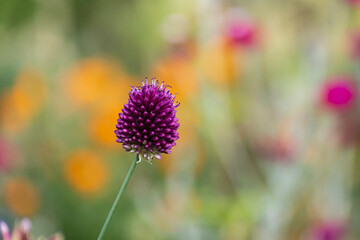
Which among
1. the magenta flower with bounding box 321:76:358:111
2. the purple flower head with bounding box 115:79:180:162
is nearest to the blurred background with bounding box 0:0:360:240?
the magenta flower with bounding box 321:76:358:111

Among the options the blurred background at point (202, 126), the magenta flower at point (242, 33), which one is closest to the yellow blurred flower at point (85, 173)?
the blurred background at point (202, 126)

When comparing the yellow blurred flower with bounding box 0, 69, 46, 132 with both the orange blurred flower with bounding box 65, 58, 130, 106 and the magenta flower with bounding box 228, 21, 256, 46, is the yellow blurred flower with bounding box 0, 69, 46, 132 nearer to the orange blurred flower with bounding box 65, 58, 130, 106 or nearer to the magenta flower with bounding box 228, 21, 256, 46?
the orange blurred flower with bounding box 65, 58, 130, 106

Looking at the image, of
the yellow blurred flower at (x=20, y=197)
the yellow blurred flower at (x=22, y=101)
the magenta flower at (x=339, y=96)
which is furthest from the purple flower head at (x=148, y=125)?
the yellow blurred flower at (x=22, y=101)

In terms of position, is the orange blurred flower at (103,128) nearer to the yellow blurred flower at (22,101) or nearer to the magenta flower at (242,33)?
the yellow blurred flower at (22,101)

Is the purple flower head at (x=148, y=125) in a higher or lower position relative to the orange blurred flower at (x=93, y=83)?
lower

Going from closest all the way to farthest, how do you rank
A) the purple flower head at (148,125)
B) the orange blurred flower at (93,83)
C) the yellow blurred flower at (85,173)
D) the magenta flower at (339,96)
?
the purple flower head at (148,125), the magenta flower at (339,96), the yellow blurred flower at (85,173), the orange blurred flower at (93,83)

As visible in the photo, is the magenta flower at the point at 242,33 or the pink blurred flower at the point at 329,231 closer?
the pink blurred flower at the point at 329,231

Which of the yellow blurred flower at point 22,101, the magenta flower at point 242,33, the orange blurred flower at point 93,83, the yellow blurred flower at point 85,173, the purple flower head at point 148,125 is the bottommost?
the yellow blurred flower at point 85,173

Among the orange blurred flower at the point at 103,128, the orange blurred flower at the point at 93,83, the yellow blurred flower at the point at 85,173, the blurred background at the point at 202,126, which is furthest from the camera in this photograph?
the orange blurred flower at the point at 93,83
